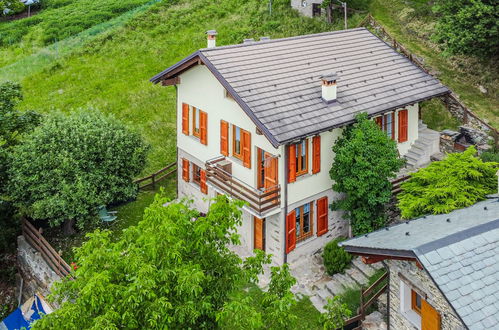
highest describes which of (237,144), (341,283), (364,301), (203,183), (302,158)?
(237,144)

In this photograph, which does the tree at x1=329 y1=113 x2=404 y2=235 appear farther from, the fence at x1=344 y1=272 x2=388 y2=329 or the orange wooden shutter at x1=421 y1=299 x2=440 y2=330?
the orange wooden shutter at x1=421 y1=299 x2=440 y2=330

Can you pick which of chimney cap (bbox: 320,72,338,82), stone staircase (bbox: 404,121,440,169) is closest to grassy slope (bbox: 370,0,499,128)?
stone staircase (bbox: 404,121,440,169)

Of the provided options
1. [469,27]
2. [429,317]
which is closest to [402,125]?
[469,27]

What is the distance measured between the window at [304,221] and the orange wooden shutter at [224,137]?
418 cm

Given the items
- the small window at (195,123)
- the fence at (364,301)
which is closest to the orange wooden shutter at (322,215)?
the fence at (364,301)

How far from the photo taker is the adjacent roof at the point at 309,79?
22422 mm

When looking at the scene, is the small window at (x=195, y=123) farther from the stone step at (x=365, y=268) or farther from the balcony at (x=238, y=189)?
the stone step at (x=365, y=268)

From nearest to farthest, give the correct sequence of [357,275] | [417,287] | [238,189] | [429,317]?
[429,317] < [417,287] < [357,275] < [238,189]

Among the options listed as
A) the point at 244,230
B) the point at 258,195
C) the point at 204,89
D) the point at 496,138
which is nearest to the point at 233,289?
the point at 258,195

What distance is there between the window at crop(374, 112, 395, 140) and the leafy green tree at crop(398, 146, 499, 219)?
4873 mm

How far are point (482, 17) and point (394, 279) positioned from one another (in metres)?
18.4

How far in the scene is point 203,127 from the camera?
26281 mm

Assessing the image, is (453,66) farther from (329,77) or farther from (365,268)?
(365,268)

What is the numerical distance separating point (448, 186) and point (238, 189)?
8339 millimetres
